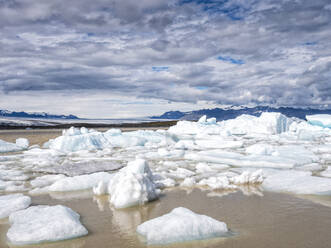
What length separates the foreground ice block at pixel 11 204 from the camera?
373 cm

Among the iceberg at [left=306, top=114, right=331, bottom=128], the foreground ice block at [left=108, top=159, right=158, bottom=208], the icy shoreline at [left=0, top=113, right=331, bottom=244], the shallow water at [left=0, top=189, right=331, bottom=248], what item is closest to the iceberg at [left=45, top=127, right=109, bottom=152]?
the icy shoreline at [left=0, top=113, right=331, bottom=244]

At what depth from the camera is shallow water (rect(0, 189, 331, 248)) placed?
282 centimetres

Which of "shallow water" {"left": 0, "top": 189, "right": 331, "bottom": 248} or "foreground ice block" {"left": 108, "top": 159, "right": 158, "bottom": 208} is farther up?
"foreground ice block" {"left": 108, "top": 159, "right": 158, "bottom": 208}

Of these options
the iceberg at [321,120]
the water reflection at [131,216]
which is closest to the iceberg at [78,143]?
the water reflection at [131,216]

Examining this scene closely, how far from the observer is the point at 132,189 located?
4.18m

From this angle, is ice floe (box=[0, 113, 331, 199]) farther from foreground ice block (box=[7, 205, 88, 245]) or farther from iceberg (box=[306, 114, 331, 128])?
iceberg (box=[306, 114, 331, 128])

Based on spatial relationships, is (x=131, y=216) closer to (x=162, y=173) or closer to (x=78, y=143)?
(x=162, y=173)

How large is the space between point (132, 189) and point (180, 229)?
1446mm

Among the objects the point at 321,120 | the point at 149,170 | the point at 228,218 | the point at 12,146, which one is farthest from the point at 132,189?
the point at 321,120

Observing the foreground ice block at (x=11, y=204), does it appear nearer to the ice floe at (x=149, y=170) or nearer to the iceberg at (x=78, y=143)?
the ice floe at (x=149, y=170)

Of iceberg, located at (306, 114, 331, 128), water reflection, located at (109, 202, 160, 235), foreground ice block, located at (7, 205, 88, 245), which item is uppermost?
iceberg, located at (306, 114, 331, 128)

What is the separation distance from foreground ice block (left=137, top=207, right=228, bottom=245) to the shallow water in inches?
3.4

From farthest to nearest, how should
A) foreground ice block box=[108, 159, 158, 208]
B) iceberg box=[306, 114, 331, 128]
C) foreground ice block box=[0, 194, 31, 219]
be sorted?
iceberg box=[306, 114, 331, 128]
foreground ice block box=[108, 159, 158, 208]
foreground ice block box=[0, 194, 31, 219]

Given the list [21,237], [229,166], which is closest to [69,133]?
[229,166]
